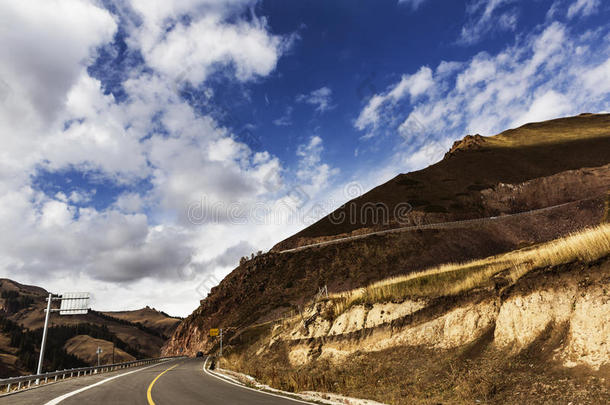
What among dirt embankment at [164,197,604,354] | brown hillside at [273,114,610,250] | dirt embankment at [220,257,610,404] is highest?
brown hillside at [273,114,610,250]

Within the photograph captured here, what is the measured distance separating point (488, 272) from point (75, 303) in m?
27.3

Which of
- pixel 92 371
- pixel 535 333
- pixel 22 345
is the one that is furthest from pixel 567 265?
pixel 22 345

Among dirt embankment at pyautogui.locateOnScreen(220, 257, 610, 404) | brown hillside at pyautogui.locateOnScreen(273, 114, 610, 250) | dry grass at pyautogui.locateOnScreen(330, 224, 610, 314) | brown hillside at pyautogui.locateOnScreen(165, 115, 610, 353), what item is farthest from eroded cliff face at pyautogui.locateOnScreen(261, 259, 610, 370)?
brown hillside at pyautogui.locateOnScreen(273, 114, 610, 250)

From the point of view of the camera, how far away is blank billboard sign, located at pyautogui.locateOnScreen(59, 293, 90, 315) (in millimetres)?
25812

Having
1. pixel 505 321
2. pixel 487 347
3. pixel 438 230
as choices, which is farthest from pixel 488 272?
pixel 438 230

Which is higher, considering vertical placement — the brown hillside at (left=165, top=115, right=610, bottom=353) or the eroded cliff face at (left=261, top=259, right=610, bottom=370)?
the brown hillside at (left=165, top=115, right=610, bottom=353)

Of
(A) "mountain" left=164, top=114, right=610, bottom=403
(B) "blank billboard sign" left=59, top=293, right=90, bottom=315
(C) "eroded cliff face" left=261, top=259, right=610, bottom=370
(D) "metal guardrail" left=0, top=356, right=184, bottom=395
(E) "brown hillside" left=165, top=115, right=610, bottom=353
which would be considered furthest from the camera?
(E) "brown hillside" left=165, top=115, right=610, bottom=353

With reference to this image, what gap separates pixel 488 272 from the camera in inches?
569

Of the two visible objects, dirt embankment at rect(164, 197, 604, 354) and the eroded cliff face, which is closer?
the eroded cliff face

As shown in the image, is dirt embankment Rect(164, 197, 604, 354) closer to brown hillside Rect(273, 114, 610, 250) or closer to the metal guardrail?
brown hillside Rect(273, 114, 610, 250)

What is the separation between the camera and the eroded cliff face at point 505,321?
9.16 m

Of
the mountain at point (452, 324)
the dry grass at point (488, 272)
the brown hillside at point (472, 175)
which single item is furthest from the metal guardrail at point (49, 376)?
the brown hillside at point (472, 175)

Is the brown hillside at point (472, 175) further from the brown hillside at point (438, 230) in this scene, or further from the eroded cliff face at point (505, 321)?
the eroded cliff face at point (505, 321)

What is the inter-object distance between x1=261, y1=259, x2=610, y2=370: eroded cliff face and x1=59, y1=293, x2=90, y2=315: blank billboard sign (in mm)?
16682
